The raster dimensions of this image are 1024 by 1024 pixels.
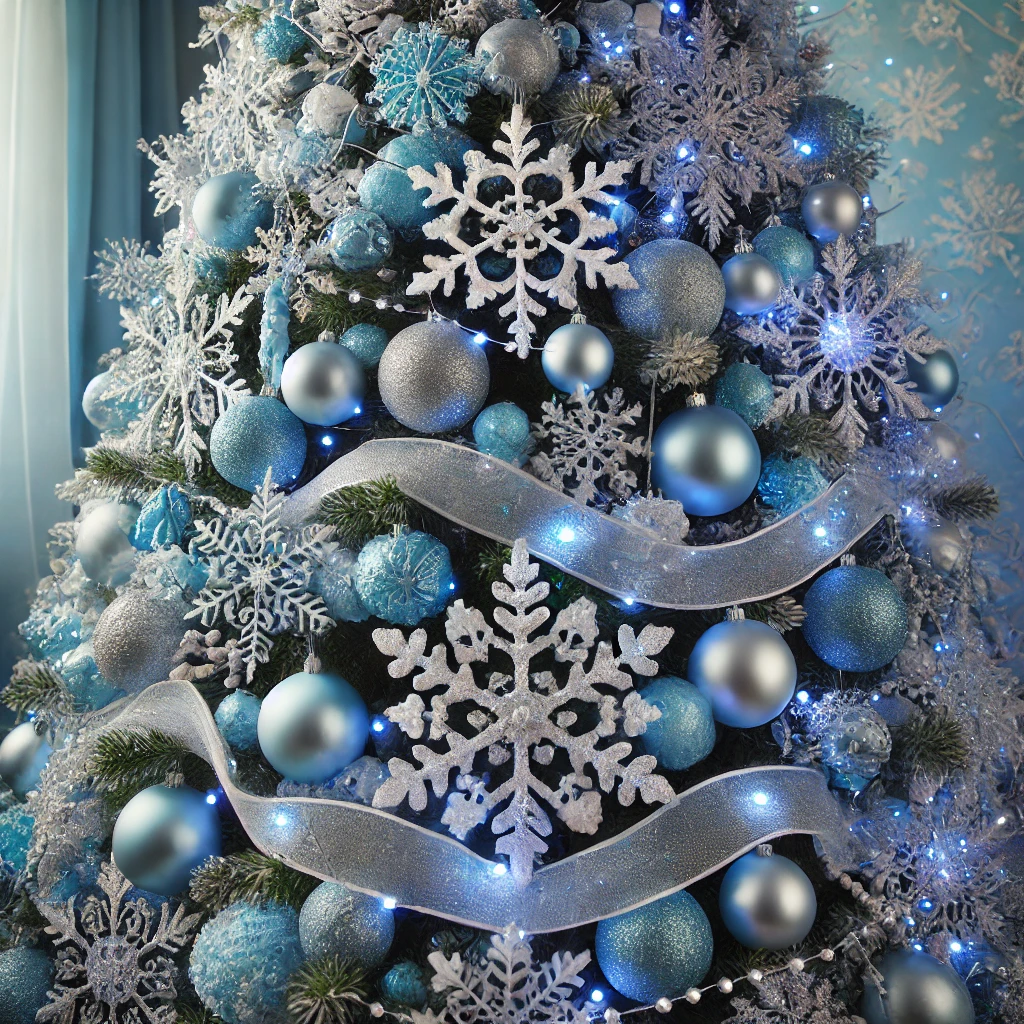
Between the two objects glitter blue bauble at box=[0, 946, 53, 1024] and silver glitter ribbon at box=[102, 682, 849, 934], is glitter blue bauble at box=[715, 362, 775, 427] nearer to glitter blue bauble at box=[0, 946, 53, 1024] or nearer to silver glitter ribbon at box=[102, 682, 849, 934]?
silver glitter ribbon at box=[102, 682, 849, 934]

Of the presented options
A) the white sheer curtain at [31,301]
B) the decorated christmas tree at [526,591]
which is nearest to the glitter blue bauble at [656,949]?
the decorated christmas tree at [526,591]

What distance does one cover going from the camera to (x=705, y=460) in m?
0.91

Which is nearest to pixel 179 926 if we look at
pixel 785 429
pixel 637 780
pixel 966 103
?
pixel 637 780

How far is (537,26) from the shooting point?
97 centimetres

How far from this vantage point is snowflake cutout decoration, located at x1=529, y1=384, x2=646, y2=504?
914 millimetres

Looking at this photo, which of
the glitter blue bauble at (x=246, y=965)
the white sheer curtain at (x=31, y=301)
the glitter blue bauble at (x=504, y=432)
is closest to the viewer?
the glitter blue bauble at (x=246, y=965)

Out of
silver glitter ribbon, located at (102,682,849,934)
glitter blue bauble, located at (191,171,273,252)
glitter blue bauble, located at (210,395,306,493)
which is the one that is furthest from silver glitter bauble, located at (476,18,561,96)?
silver glitter ribbon, located at (102,682,849,934)

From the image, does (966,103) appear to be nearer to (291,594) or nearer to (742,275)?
(742,275)

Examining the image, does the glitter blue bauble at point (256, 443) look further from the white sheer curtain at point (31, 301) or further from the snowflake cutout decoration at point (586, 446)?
the white sheer curtain at point (31, 301)

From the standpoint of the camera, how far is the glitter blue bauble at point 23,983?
3.16 ft

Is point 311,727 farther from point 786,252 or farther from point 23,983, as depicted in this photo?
point 786,252

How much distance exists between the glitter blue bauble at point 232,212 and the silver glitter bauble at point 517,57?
31cm

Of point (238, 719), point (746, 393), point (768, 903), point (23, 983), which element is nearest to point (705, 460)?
point (746, 393)

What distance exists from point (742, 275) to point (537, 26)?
13.9 inches
